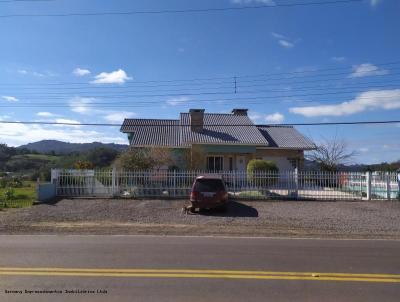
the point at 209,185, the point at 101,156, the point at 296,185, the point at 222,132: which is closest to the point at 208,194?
the point at 209,185

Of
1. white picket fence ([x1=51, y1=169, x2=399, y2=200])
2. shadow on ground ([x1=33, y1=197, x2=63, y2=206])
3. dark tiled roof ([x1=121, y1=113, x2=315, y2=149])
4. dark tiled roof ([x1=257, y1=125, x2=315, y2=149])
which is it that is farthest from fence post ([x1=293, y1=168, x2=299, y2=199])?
dark tiled roof ([x1=257, y1=125, x2=315, y2=149])

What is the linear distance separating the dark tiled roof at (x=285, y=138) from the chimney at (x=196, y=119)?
602 centimetres

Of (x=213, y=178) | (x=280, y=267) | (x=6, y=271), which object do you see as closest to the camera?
(x=6, y=271)

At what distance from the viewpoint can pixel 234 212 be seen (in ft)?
66.4

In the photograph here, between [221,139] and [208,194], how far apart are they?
60.0 feet

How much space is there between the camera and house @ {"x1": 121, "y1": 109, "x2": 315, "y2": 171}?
1470 inches

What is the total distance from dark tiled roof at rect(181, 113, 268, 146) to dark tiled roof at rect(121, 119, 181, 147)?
33.0 inches

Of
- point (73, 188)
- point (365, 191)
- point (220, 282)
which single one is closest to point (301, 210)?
point (365, 191)

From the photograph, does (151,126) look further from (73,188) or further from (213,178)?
(213,178)

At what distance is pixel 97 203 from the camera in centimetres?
2247

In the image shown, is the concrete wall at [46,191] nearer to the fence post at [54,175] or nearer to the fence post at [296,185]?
the fence post at [54,175]

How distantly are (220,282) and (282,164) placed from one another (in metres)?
33.6

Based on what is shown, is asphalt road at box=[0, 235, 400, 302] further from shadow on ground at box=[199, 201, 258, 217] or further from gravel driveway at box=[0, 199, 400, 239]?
shadow on ground at box=[199, 201, 258, 217]

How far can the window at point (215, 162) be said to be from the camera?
37938mm
